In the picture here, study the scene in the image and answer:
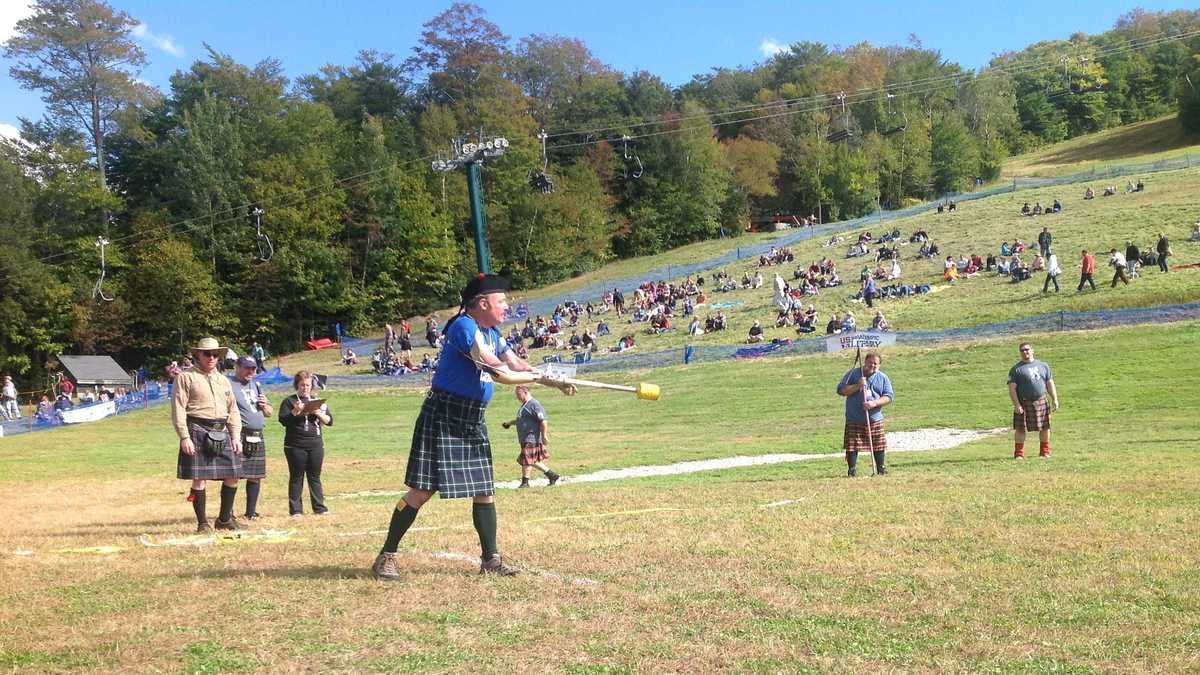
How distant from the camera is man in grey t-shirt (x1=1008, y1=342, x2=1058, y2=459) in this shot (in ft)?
50.9

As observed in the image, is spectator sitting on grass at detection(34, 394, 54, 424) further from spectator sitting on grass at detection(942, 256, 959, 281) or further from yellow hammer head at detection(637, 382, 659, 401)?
yellow hammer head at detection(637, 382, 659, 401)

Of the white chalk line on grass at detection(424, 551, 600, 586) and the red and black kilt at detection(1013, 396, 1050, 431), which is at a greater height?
Result: the white chalk line on grass at detection(424, 551, 600, 586)

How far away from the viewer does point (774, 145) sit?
97.8 meters

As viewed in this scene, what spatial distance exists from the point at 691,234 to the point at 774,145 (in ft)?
44.5

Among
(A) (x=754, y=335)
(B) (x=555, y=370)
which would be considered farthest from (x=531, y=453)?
(A) (x=754, y=335)

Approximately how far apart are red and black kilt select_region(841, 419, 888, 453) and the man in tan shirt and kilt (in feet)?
27.2

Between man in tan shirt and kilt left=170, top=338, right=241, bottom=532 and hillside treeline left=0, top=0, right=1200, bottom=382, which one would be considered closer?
man in tan shirt and kilt left=170, top=338, right=241, bottom=532

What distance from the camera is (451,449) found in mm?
6703

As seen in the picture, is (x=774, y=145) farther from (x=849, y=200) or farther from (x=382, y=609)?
(x=382, y=609)

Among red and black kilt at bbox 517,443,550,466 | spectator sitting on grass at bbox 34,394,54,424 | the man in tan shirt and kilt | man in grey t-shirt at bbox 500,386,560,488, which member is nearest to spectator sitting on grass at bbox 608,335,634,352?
spectator sitting on grass at bbox 34,394,54,424

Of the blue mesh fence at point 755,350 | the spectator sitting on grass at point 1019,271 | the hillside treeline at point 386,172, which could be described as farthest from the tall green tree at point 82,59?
the spectator sitting on grass at point 1019,271

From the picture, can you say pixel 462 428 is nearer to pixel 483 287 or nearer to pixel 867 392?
pixel 483 287

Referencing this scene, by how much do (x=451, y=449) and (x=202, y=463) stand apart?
485cm

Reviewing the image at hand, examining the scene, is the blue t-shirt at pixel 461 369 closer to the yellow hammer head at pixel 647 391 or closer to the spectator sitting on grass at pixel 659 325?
the yellow hammer head at pixel 647 391
